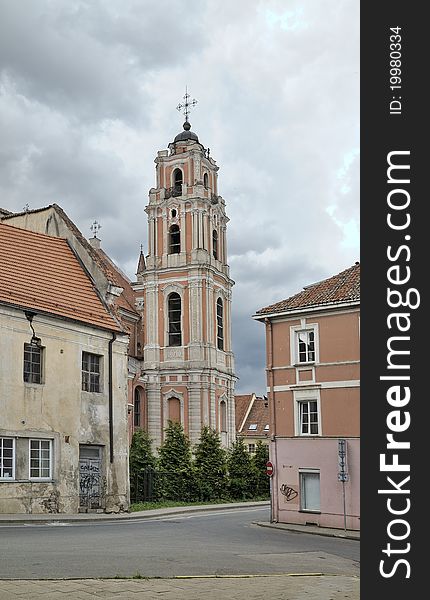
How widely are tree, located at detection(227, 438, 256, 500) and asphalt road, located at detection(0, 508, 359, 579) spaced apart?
21345mm

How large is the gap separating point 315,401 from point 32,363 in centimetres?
1010

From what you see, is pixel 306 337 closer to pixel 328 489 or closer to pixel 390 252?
pixel 328 489

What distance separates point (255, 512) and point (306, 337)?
36.4 feet

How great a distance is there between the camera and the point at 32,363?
90.8ft

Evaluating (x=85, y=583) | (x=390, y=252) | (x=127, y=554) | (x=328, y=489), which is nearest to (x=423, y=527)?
(x=390, y=252)

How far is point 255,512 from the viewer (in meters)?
38.0

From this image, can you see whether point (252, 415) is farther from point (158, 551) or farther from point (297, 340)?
point (158, 551)

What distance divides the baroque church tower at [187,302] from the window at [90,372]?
3201 centimetres

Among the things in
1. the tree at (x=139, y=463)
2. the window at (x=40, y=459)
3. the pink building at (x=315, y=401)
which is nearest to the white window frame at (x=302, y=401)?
the pink building at (x=315, y=401)

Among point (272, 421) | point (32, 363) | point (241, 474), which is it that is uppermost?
point (32, 363)

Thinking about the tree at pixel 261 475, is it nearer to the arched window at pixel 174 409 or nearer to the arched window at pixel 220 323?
the arched window at pixel 174 409

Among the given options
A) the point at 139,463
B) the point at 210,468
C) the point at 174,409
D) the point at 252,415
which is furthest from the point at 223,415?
the point at 139,463

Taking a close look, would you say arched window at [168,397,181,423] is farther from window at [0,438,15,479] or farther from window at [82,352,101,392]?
window at [0,438,15,479]

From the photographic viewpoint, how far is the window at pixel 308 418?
3000 cm
